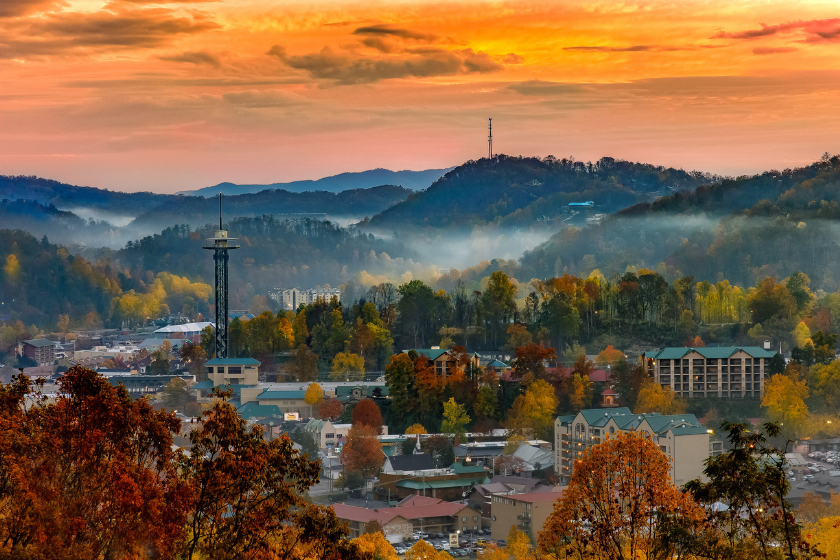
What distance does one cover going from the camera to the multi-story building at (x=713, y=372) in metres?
Result: 42.6

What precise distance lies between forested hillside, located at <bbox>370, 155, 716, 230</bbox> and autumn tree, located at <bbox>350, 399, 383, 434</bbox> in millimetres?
81584

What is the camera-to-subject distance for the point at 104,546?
38.6 ft

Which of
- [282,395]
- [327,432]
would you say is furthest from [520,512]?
[282,395]

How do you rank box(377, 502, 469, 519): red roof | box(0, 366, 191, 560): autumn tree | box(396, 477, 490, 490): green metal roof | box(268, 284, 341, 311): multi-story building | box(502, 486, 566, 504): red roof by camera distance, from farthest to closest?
box(268, 284, 341, 311): multi-story building → box(396, 477, 490, 490): green metal roof → box(377, 502, 469, 519): red roof → box(502, 486, 566, 504): red roof → box(0, 366, 191, 560): autumn tree

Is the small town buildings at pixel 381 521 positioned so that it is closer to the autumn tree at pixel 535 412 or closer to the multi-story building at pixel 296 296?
the autumn tree at pixel 535 412

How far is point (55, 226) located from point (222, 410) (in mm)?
119265

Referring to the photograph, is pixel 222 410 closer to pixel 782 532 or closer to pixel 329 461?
pixel 782 532

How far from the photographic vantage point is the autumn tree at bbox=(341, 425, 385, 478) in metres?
36.3

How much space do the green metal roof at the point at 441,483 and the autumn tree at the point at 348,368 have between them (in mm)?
14564

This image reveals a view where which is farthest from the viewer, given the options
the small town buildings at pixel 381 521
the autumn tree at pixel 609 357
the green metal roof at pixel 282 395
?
the autumn tree at pixel 609 357

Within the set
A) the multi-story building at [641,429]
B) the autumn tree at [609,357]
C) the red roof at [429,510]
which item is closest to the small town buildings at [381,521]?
the red roof at [429,510]

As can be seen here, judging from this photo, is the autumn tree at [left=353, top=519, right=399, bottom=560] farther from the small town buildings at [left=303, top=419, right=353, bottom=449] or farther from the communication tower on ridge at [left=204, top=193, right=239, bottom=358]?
the communication tower on ridge at [left=204, top=193, right=239, bottom=358]

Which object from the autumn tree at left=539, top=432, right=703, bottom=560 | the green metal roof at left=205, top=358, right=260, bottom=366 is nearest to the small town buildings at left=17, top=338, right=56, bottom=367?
the green metal roof at left=205, top=358, right=260, bottom=366

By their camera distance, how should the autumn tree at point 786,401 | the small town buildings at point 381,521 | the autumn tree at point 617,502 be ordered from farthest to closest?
1. the autumn tree at point 786,401
2. the small town buildings at point 381,521
3. the autumn tree at point 617,502
